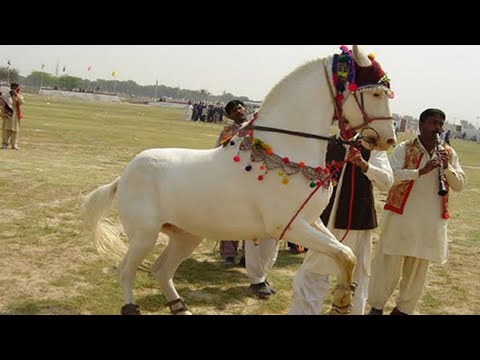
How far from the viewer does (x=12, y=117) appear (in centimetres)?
1474

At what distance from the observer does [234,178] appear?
363cm

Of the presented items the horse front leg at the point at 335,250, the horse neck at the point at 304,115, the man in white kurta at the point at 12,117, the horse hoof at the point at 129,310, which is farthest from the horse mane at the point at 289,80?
the man in white kurta at the point at 12,117

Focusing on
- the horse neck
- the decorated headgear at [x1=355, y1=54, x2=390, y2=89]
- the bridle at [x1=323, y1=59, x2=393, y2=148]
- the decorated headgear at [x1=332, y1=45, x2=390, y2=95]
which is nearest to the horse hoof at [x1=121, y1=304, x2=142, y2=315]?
the horse neck

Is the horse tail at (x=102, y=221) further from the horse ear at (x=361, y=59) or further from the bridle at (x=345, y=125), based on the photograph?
the horse ear at (x=361, y=59)

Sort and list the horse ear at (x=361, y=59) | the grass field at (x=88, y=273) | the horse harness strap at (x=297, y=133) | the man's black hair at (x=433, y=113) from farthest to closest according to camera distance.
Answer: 1. the grass field at (x=88, y=273)
2. the man's black hair at (x=433, y=113)
3. the horse harness strap at (x=297, y=133)
4. the horse ear at (x=361, y=59)

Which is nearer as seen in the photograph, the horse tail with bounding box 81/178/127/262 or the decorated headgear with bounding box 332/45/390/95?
the decorated headgear with bounding box 332/45/390/95

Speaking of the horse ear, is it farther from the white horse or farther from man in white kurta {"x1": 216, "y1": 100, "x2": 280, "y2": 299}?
man in white kurta {"x1": 216, "y1": 100, "x2": 280, "y2": 299}

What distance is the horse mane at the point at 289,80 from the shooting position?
3641 millimetres

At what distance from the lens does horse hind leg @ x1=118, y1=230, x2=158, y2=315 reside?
410 cm

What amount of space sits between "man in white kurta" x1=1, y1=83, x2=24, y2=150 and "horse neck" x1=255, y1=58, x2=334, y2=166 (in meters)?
13.4

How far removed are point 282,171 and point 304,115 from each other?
1.55 ft

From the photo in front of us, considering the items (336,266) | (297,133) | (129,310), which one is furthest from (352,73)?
(129,310)

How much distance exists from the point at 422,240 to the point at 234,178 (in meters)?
2.17
